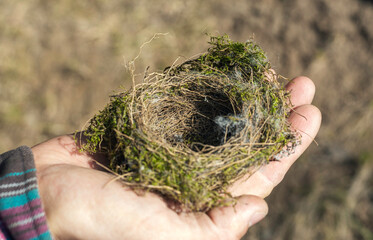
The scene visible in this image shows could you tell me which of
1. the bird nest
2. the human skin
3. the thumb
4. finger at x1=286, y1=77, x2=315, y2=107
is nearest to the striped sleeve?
the human skin

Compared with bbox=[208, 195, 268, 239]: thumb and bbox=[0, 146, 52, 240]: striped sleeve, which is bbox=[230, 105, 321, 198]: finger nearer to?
bbox=[208, 195, 268, 239]: thumb

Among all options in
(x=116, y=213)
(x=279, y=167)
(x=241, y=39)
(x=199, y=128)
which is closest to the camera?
(x=116, y=213)

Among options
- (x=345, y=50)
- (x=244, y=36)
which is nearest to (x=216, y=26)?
(x=244, y=36)

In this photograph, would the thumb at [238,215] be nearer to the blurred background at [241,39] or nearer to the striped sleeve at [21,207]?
the striped sleeve at [21,207]

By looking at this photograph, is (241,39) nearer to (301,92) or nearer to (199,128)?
(301,92)

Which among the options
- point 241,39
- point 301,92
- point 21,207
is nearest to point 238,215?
point 21,207

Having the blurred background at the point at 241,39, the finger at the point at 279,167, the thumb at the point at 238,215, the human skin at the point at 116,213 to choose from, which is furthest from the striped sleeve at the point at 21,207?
the blurred background at the point at 241,39
